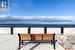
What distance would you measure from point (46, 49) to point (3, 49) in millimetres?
2159

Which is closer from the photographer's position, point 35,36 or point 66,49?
point 66,49

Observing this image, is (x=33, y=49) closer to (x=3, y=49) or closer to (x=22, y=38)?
(x=22, y=38)

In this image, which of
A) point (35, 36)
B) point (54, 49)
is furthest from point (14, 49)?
point (54, 49)

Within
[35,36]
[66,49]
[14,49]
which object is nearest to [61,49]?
[66,49]

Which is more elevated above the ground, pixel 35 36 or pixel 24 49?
pixel 35 36

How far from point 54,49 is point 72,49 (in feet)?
2.95

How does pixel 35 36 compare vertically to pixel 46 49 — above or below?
above

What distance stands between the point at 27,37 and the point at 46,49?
121cm

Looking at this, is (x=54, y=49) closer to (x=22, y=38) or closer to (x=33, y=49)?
(x=33, y=49)

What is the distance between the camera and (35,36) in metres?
9.73

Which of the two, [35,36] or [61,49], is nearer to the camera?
[61,49]

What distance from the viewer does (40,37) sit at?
31.9ft

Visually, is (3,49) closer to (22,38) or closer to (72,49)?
(22,38)

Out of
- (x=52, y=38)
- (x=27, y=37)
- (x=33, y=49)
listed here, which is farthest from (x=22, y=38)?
(x=52, y=38)
